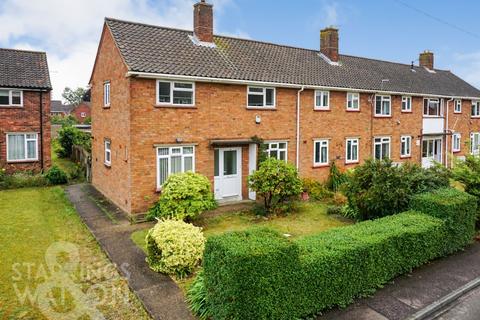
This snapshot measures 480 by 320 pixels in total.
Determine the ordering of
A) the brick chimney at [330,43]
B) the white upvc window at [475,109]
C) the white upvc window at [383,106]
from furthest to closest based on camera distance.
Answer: the white upvc window at [475,109] → the brick chimney at [330,43] → the white upvc window at [383,106]

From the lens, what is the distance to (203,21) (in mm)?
15414

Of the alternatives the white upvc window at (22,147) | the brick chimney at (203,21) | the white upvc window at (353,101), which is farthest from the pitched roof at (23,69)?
the white upvc window at (353,101)

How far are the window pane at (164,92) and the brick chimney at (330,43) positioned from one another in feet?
38.5

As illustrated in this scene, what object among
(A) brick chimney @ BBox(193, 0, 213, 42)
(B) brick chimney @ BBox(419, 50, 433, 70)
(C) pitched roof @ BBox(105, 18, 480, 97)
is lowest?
(C) pitched roof @ BBox(105, 18, 480, 97)

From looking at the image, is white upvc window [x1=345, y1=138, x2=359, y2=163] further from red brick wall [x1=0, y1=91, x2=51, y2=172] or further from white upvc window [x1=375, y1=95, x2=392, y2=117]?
red brick wall [x1=0, y1=91, x2=51, y2=172]

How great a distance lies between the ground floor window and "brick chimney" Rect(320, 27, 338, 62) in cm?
612

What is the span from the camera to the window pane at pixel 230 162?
1416 cm

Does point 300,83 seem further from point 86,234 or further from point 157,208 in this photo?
point 86,234

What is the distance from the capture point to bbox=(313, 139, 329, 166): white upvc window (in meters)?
17.0

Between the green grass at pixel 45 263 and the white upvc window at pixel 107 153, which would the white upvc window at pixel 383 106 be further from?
the green grass at pixel 45 263

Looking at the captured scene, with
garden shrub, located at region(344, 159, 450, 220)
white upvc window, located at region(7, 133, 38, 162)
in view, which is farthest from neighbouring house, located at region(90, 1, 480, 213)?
white upvc window, located at region(7, 133, 38, 162)

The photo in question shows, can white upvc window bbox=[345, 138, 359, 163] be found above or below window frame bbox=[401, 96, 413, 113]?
below

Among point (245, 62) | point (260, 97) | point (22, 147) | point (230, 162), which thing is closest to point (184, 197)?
point (230, 162)

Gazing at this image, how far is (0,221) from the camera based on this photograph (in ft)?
37.6
